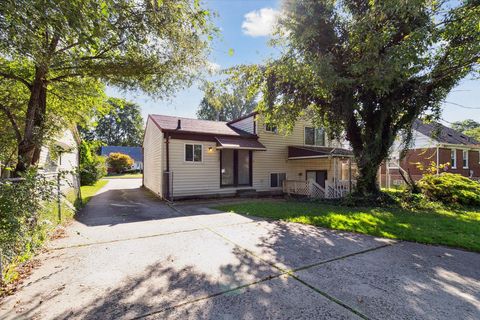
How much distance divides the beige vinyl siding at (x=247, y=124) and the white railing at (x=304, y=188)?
4.13 m

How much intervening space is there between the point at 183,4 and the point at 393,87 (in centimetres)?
850

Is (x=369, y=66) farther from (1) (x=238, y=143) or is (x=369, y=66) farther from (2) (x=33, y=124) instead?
(2) (x=33, y=124)

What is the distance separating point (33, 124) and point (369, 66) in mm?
9369

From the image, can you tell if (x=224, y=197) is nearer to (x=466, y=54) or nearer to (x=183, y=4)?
(x=183, y=4)

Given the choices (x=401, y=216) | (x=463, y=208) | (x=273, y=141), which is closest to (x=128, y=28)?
(x=401, y=216)

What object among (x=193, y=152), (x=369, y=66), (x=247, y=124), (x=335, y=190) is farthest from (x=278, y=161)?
(x=369, y=66)

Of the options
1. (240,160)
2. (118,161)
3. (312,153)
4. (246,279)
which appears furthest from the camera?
(118,161)

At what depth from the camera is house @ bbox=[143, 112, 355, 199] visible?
39.5 ft

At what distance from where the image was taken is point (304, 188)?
13.9 metres

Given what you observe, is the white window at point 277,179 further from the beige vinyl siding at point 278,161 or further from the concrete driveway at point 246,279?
the concrete driveway at point 246,279

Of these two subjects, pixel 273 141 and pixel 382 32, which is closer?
pixel 382 32

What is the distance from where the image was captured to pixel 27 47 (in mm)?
3410

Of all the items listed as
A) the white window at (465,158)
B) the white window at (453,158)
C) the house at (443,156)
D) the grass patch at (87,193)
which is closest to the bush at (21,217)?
the grass patch at (87,193)

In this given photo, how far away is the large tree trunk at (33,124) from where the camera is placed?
15.3 feet
